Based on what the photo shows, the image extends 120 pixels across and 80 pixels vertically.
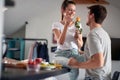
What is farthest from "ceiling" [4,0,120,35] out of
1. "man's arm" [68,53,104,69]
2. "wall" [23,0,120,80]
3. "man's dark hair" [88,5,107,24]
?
"man's arm" [68,53,104,69]

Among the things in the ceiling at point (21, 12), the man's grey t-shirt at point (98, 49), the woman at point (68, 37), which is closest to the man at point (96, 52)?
the man's grey t-shirt at point (98, 49)

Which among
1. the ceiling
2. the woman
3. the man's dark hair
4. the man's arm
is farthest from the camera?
the ceiling

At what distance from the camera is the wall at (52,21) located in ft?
14.1

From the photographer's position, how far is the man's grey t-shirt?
151cm

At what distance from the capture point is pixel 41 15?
4738mm

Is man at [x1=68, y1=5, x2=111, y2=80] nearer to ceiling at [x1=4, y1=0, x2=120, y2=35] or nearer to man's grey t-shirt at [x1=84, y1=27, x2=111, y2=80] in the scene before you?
man's grey t-shirt at [x1=84, y1=27, x2=111, y2=80]

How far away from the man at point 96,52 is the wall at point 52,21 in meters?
2.68

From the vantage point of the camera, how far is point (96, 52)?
1483 millimetres

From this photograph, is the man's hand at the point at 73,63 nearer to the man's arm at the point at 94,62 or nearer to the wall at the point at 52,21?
the man's arm at the point at 94,62

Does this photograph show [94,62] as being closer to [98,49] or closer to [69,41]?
[98,49]

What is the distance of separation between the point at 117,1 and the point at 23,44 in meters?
1.97

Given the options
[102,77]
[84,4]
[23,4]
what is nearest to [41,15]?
[23,4]

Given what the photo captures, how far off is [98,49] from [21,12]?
10.4 ft

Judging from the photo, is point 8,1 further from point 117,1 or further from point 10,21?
A: point 10,21
